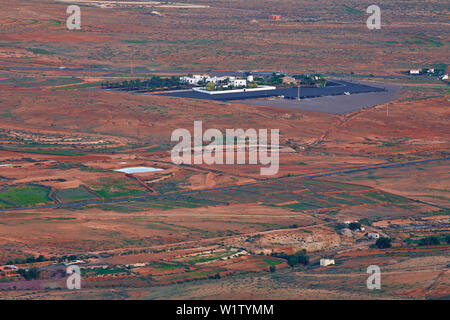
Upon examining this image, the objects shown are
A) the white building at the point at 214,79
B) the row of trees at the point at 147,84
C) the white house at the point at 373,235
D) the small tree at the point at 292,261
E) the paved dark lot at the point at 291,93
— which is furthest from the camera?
the white building at the point at 214,79

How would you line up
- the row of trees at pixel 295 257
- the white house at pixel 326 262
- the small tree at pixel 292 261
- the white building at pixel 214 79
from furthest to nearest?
1. the white building at pixel 214 79
2. the row of trees at pixel 295 257
3. the small tree at pixel 292 261
4. the white house at pixel 326 262

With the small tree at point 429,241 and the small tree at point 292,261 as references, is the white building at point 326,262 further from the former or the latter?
the small tree at point 429,241

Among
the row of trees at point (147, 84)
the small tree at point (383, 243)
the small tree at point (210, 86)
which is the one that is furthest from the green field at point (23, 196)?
the small tree at point (210, 86)

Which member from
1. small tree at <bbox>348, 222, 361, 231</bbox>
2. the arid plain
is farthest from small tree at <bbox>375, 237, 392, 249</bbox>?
small tree at <bbox>348, 222, 361, 231</bbox>

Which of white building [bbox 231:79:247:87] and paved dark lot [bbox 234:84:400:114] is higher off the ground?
white building [bbox 231:79:247:87]

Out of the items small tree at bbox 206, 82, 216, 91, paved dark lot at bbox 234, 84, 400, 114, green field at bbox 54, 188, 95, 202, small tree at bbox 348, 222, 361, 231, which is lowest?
small tree at bbox 348, 222, 361, 231

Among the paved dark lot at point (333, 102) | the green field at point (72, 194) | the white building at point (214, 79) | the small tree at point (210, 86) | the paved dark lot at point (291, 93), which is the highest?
the white building at point (214, 79)

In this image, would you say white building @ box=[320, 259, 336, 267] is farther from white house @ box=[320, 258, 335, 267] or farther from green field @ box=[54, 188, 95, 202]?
green field @ box=[54, 188, 95, 202]

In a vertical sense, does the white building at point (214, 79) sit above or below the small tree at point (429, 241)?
above

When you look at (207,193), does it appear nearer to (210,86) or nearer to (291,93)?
(210,86)

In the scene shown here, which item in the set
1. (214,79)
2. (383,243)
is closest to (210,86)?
(214,79)

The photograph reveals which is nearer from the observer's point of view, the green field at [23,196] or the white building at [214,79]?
the green field at [23,196]

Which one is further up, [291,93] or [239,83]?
[239,83]
